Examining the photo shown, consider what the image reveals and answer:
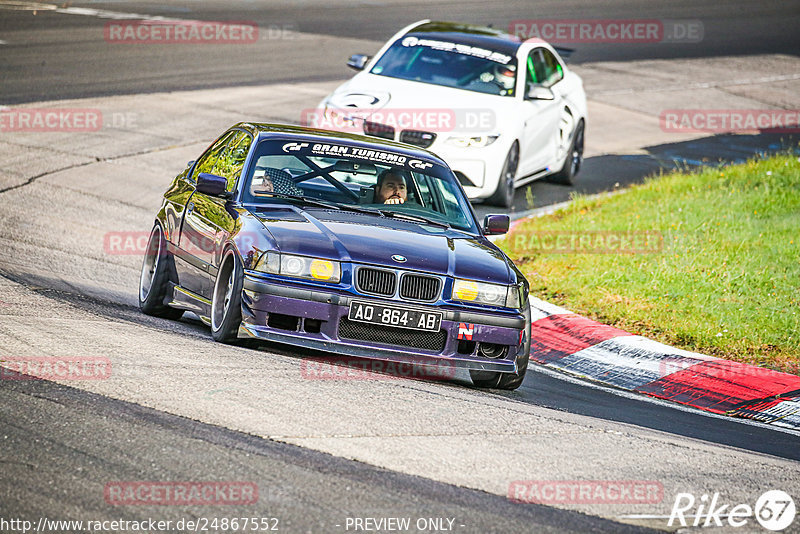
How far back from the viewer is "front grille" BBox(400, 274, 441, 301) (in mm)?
7340

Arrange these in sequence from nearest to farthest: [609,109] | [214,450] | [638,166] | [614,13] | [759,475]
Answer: [214,450] → [759,475] → [638,166] → [609,109] → [614,13]

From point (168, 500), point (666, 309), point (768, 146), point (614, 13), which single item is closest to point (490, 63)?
point (666, 309)

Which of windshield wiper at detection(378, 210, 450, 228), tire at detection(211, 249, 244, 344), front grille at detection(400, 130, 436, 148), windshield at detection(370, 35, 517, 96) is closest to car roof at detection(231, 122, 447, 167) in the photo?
windshield wiper at detection(378, 210, 450, 228)

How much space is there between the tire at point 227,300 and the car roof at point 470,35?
27.3 feet

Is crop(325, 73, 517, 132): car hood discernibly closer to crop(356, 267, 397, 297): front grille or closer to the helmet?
the helmet

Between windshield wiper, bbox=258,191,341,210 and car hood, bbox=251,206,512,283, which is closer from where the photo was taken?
car hood, bbox=251,206,512,283

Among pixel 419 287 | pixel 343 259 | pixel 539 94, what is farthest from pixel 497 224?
pixel 539 94

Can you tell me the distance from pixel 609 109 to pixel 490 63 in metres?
8.01

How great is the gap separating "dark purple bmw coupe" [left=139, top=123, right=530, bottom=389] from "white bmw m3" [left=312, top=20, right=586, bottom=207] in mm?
4754

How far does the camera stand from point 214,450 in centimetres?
536

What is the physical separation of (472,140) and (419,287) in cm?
682

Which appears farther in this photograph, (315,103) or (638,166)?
(315,103)

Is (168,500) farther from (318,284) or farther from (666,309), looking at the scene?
(666,309)

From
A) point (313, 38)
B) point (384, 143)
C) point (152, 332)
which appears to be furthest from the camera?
point (313, 38)
